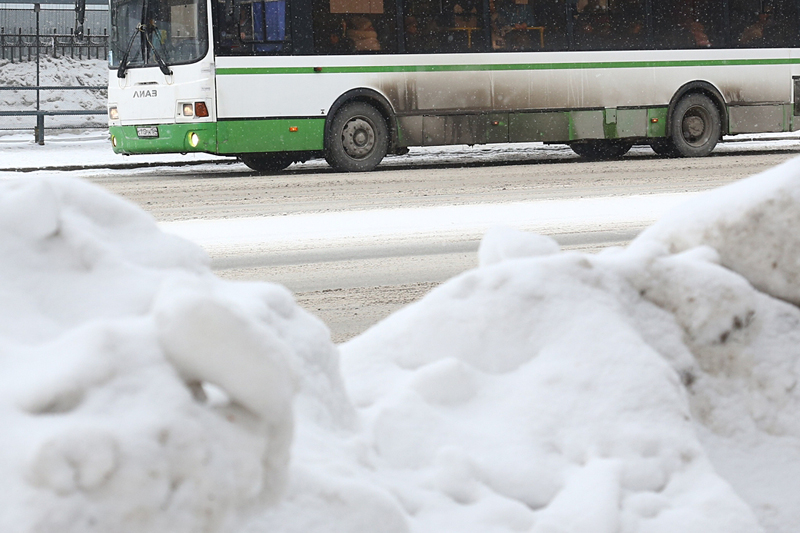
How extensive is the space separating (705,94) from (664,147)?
3.99 ft

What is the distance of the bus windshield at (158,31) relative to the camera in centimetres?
1496

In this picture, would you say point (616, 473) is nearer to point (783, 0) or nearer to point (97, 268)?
point (97, 268)

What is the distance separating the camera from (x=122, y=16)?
15.7 meters

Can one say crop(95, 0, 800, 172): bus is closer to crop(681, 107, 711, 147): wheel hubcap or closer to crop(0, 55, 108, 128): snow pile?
crop(681, 107, 711, 147): wheel hubcap

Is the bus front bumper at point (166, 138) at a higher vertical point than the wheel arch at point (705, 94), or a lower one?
lower

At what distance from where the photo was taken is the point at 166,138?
15141mm

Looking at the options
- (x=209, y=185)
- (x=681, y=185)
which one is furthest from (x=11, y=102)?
(x=681, y=185)

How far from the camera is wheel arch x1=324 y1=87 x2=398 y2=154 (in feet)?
50.8

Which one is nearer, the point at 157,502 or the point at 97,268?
the point at 157,502

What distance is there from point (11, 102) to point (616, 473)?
31.4 m


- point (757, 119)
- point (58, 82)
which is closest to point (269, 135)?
point (757, 119)

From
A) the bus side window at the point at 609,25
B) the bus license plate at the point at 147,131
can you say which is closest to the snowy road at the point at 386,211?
the bus license plate at the point at 147,131

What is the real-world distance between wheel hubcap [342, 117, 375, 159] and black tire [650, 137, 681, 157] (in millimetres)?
5111

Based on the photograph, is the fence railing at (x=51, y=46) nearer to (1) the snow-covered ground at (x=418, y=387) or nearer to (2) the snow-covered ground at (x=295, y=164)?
(2) the snow-covered ground at (x=295, y=164)
